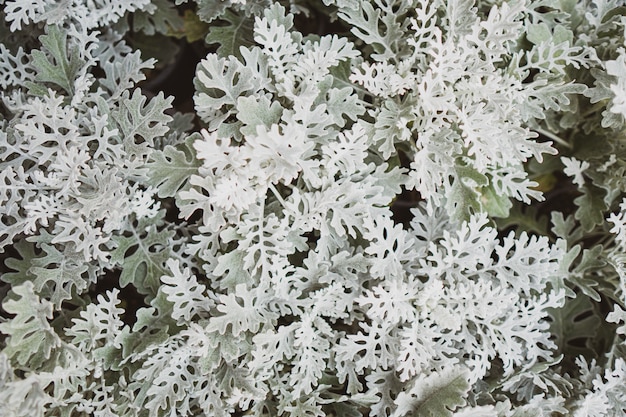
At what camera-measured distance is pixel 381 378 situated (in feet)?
3.70

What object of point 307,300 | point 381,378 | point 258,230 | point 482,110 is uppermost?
point 482,110

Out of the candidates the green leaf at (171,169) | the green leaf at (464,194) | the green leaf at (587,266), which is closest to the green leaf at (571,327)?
the green leaf at (587,266)

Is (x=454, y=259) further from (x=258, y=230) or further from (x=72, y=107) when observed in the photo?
(x=72, y=107)

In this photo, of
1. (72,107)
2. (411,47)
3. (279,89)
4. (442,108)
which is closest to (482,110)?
(442,108)

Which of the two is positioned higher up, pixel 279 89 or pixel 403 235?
pixel 279 89

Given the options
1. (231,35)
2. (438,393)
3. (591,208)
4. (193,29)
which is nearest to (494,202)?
(591,208)

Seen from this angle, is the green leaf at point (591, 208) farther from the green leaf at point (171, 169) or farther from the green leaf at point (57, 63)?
the green leaf at point (57, 63)

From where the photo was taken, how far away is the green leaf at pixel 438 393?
1032 mm

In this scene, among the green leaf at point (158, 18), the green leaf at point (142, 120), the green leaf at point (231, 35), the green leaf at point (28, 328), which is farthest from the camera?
the green leaf at point (158, 18)

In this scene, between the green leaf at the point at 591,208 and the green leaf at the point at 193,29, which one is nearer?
the green leaf at the point at 591,208

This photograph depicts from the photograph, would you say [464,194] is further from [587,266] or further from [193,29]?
[193,29]

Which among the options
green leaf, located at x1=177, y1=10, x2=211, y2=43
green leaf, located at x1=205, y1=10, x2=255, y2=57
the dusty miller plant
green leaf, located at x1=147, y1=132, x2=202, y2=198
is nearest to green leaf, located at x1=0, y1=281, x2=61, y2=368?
the dusty miller plant

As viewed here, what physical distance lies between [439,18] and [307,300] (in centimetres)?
55

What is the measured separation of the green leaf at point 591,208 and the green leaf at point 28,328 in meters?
0.95
